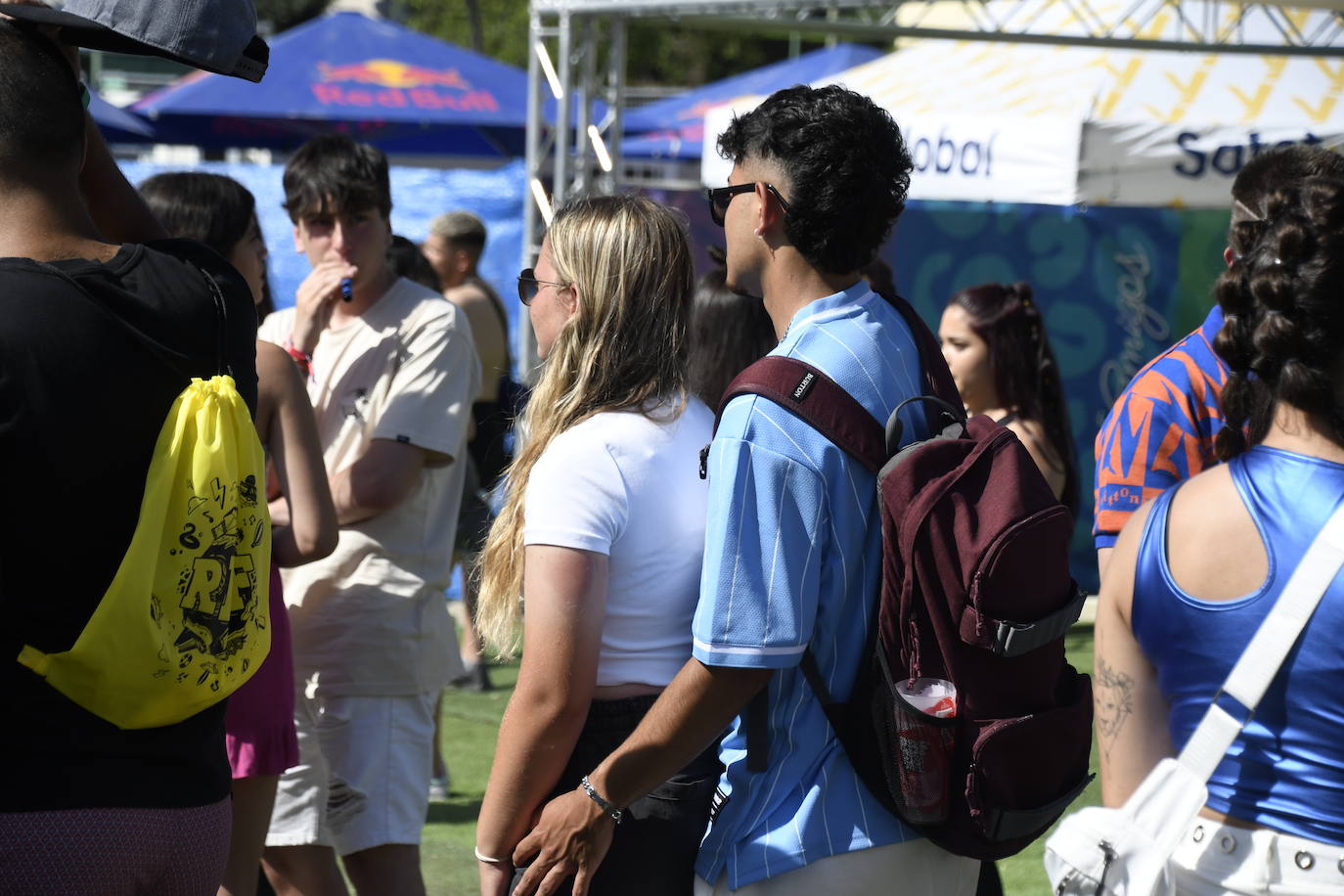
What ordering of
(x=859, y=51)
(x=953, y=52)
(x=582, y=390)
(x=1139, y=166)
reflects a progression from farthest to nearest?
(x=859, y=51) < (x=953, y=52) < (x=1139, y=166) < (x=582, y=390)

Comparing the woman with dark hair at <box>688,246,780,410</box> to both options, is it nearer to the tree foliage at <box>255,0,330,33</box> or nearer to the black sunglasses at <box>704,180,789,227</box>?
the black sunglasses at <box>704,180,789,227</box>

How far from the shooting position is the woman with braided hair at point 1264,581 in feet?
5.86

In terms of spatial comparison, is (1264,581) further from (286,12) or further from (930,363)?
(286,12)

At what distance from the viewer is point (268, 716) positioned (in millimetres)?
3061

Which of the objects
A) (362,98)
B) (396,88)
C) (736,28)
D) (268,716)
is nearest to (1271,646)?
(268,716)

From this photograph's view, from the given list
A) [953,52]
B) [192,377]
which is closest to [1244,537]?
[192,377]

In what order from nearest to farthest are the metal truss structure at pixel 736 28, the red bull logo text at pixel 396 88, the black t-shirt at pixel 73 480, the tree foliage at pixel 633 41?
the black t-shirt at pixel 73 480 → the metal truss structure at pixel 736 28 → the red bull logo text at pixel 396 88 → the tree foliage at pixel 633 41

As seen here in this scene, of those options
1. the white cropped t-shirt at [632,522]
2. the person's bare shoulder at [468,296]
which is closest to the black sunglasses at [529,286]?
the white cropped t-shirt at [632,522]

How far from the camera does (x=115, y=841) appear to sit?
176 centimetres

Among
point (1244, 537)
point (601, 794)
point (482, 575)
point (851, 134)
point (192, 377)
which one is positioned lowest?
point (601, 794)

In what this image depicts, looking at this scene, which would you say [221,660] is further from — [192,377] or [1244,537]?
[1244,537]

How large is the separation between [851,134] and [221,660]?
114 centimetres

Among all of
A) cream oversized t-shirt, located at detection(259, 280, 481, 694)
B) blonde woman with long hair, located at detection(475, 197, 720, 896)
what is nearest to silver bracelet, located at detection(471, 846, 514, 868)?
blonde woman with long hair, located at detection(475, 197, 720, 896)

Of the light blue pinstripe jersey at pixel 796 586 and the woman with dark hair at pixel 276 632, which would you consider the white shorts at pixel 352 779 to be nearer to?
the woman with dark hair at pixel 276 632
